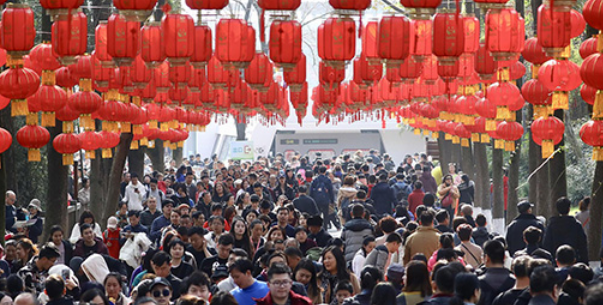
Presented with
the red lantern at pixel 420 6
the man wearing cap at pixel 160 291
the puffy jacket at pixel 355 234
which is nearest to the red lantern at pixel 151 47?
the puffy jacket at pixel 355 234

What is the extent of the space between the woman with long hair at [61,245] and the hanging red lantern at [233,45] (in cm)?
325

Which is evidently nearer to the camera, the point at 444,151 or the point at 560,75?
the point at 560,75

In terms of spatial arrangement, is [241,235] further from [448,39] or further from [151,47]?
[448,39]

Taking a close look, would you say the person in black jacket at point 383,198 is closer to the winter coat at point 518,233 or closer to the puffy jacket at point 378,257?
the winter coat at point 518,233

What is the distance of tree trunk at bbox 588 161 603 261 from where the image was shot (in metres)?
15.1

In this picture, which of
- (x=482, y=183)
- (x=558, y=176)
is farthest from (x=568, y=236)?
(x=482, y=183)

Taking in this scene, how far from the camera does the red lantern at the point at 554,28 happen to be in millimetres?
12047

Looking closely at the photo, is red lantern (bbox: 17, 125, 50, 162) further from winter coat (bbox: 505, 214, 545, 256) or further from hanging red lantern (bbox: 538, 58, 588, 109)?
hanging red lantern (bbox: 538, 58, 588, 109)

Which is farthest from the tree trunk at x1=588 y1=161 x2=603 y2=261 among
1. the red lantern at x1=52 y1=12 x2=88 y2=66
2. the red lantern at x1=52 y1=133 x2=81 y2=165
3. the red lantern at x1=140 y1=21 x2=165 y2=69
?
the red lantern at x1=52 y1=133 x2=81 y2=165

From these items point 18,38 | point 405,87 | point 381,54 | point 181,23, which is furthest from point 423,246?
point 405,87

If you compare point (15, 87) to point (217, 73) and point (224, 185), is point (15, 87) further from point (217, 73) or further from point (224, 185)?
point (224, 185)

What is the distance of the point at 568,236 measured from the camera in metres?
13.5

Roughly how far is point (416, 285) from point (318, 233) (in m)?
4.84

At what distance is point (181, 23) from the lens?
13.9 meters
